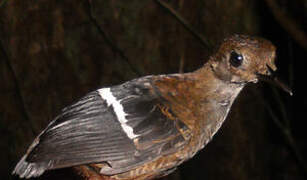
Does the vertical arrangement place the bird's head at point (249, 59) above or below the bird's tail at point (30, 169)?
above

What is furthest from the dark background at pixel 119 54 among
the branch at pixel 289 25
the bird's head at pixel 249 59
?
the bird's head at pixel 249 59

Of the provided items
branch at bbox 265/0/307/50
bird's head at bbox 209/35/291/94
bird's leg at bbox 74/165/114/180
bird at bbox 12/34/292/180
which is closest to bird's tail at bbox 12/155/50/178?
bird at bbox 12/34/292/180

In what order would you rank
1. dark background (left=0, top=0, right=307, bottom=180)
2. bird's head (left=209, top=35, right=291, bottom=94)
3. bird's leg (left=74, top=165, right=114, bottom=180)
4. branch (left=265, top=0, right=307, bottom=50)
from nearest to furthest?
bird's head (left=209, top=35, right=291, bottom=94) < bird's leg (left=74, top=165, right=114, bottom=180) < branch (left=265, top=0, right=307, bottom=50) < dark background (left=0, top=0, right=307, bottom=180)

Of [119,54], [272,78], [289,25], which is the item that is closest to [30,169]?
[272,78]

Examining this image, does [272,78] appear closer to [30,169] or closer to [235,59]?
[235,59]

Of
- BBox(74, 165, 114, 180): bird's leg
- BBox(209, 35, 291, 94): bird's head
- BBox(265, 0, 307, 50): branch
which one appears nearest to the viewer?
BBox(209, 35, 291, 94): bird's head

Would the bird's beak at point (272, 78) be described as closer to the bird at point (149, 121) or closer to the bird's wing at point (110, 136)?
the bird at point (149, 121)

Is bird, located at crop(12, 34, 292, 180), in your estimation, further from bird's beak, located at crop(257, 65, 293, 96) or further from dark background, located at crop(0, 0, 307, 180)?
dark background, located at crop(0, 0, 307, 180)

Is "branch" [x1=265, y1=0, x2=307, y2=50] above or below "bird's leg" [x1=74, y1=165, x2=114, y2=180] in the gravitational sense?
above
